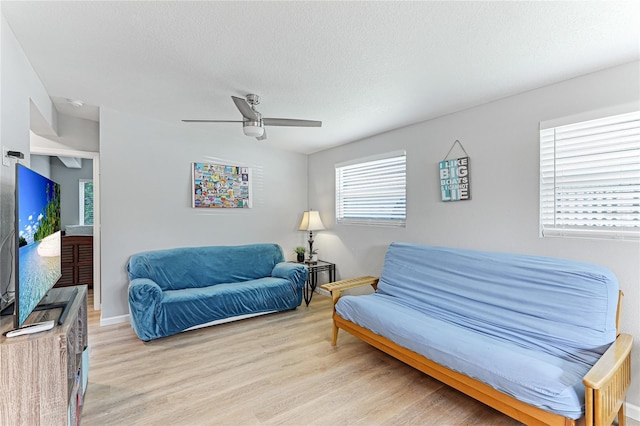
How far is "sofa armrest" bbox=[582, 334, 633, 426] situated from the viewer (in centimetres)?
139

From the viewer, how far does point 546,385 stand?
1526mm

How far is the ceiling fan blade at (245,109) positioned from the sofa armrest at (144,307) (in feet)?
6.19

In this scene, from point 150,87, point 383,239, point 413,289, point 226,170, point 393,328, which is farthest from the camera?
point 226,170

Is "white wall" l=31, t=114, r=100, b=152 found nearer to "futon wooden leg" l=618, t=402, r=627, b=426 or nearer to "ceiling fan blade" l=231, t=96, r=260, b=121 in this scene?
"ceiling fan blade" l=231, t=96, r=260, b=121

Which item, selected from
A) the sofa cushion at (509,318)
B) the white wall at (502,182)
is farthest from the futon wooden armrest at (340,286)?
the white wall at (502,182)

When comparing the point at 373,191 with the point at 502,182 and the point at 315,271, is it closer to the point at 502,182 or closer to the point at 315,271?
the point at 315,271

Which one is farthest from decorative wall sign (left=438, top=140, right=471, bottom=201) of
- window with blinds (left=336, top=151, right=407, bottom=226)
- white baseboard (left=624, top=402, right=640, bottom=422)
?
white baseboard (left=624, top=402, right=640, bottom=422)

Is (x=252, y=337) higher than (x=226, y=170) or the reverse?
the reverse

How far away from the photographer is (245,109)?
2395mm

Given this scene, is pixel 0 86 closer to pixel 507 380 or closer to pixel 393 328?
pixel 393 328

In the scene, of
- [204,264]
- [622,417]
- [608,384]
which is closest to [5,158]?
[204,264]

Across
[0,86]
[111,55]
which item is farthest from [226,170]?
[0,86]

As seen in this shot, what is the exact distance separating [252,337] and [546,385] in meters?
2.45

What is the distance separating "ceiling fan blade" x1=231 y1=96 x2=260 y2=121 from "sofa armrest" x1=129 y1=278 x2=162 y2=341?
1.89 m
